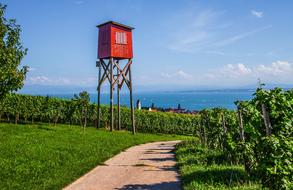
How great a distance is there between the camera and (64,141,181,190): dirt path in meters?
12.4

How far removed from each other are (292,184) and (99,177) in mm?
7810

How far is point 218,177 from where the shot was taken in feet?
41.1

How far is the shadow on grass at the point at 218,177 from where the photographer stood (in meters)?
11.8

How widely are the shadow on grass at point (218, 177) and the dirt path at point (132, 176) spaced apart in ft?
2.12

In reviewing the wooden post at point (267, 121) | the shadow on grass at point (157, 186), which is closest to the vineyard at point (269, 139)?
the wooden post at point (267, 121)

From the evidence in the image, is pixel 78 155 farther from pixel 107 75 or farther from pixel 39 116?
pixel 39 116

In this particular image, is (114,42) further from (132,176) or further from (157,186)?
(157,186)

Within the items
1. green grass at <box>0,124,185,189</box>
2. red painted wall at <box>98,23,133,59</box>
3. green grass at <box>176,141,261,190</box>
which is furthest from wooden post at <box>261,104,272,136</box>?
red painted wall at <box>98,23,133,59</box>

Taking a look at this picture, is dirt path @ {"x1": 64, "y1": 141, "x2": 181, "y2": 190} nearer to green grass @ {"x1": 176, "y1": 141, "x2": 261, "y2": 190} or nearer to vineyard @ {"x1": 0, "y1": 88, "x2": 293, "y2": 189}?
green grass @ {"x1": 176, "y1": 141, "x2": 261, "y2": 190}

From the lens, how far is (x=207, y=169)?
1406 centimetres

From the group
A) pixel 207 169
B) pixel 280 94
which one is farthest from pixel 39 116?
pixel 280 94

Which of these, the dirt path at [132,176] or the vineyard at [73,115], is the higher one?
the vineyard at [73,115]

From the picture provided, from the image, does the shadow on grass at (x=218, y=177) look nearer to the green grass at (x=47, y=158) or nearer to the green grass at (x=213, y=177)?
the green grass at (x=213, y=177)

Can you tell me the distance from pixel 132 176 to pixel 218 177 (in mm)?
3645
